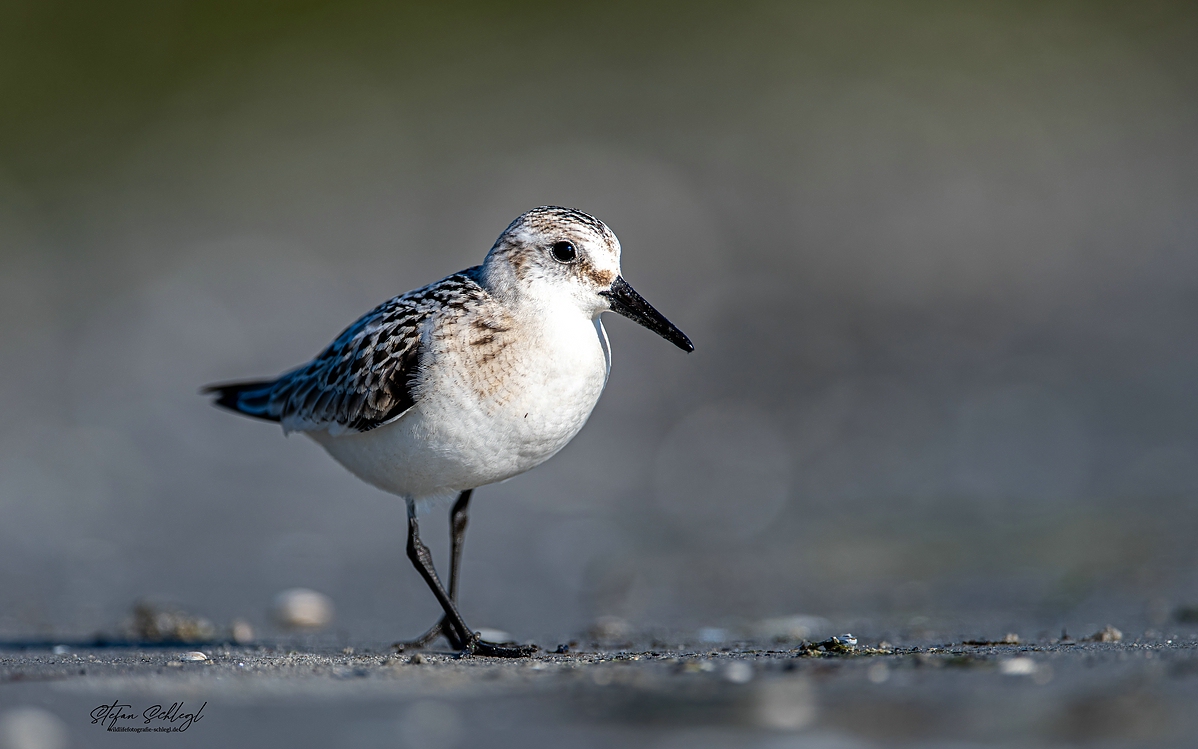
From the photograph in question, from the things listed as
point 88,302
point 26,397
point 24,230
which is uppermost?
point 24,230

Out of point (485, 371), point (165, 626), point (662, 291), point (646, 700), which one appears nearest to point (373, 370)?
point (485, 371)

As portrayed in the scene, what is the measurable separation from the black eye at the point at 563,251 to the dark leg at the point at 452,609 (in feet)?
4.77

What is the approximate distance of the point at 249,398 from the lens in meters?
7.08

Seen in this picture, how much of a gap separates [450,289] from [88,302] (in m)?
10.5

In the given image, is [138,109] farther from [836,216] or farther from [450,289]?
[450,289]

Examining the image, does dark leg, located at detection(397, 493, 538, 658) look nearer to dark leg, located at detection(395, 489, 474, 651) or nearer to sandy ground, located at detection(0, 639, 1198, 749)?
dark leg, located at detection(395, 489, 474, 651)

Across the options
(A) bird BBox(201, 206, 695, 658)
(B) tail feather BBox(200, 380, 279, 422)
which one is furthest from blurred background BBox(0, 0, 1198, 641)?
(A) bird BBox(201, 206, 695, 658)

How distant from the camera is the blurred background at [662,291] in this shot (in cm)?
841

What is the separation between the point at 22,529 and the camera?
30.5 feet

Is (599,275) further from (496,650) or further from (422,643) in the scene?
(422,643)

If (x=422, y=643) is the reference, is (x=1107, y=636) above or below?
above

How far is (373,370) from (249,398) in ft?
5.60

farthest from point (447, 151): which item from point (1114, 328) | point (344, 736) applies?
point (344, 736)

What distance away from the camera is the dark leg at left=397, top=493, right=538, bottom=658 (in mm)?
5418
